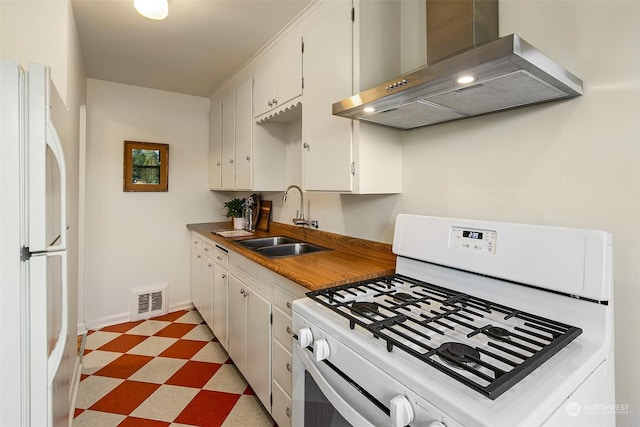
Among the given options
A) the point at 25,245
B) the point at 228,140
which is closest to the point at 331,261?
the point at 25,245

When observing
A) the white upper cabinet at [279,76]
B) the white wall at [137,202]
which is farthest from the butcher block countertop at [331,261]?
the white wall at [137,202]

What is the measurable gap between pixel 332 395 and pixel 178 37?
237cm

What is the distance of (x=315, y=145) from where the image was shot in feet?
5.78

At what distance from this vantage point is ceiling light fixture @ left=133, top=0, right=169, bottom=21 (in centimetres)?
161

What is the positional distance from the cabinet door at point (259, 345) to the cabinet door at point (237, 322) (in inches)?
2.7

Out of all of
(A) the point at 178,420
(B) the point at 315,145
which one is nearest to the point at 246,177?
(B) the point at 315,145

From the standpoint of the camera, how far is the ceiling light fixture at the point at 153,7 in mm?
1608

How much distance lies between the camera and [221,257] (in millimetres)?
A: 2355

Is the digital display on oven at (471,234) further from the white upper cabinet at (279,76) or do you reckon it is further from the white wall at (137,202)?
the white wall at (137,202)

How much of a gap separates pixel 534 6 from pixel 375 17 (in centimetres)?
68

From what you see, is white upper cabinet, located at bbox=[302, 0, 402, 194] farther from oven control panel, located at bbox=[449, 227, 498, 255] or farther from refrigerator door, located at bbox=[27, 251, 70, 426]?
refrigerator door, located at bbox=[27, 251, 70, 426]

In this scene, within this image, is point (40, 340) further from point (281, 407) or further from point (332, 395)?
point (281, 407)

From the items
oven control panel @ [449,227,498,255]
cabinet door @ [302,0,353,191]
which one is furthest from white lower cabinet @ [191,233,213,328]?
oven control panel @ [449,227,498,255]

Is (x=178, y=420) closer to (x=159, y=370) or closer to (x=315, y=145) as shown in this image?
(x=159, y=370)
